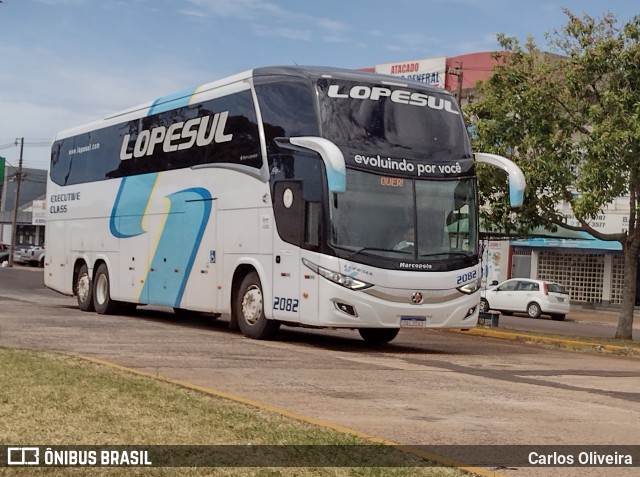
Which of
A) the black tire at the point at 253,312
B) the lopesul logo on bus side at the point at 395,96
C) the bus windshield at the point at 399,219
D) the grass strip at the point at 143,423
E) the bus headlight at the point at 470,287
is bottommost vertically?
the grass strip at the point at 143,423

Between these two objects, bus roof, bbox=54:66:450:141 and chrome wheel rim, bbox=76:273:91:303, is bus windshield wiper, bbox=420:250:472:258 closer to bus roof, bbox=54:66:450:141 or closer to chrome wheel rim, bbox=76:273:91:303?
bus roof, bbox=54:66:450:141

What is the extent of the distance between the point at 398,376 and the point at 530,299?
2759cm

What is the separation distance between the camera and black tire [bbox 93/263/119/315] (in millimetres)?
23938

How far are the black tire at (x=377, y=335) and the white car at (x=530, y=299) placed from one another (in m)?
19.9

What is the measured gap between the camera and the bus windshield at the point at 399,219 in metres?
16.3

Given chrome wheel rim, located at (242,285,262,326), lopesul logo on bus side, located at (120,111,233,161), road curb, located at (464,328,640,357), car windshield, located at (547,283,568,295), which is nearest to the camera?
chrome wheel rim, located at (242,285,262,326)

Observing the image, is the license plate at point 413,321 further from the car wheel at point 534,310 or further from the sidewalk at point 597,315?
the car wheel at point 534,310

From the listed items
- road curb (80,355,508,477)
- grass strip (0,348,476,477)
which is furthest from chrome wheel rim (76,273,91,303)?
grass strip (0,348,476,477)

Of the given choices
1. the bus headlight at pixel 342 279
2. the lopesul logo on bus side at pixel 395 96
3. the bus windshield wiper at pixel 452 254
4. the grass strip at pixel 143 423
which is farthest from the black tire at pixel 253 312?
the grass strip at pixel 143 423

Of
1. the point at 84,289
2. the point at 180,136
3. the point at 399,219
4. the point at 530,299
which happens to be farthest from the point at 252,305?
the point at 530,299

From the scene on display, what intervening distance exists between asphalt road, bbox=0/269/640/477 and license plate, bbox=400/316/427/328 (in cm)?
50

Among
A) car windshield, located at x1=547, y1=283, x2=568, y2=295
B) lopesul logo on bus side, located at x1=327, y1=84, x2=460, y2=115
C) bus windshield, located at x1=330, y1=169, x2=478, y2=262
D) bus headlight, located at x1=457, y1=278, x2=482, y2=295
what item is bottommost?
bus headlight, located at x1=457, y1=278, x2=482, y2=295

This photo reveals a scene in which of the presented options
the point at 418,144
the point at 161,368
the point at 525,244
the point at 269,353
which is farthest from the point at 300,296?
the point at 525,244

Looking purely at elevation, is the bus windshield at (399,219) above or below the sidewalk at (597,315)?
above
